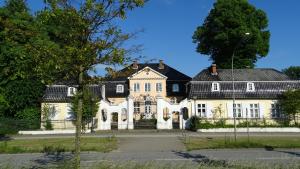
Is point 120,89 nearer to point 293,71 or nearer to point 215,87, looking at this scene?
point 215,87

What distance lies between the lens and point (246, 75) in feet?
182

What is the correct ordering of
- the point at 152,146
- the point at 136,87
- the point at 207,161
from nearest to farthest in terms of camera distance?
the point at 207,161, the point at 152,146, the point at 136,87

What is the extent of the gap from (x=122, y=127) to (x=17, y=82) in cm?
1360

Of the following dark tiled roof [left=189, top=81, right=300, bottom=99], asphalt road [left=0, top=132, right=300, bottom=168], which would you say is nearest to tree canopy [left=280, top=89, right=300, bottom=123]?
dark tiled roof [left=189, top=81, right=300, bottom=99]

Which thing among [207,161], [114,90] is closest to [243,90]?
[114,90]

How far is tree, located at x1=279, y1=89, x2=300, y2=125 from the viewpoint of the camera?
47.6 meters

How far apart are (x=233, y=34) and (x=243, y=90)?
35.9ft

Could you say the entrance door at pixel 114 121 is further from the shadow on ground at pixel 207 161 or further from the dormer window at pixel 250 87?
the shadow on ground at pixel 207 161

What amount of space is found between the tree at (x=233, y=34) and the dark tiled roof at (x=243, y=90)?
879 centimetres

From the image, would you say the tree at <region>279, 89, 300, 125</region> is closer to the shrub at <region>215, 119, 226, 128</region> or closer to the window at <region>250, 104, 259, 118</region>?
the window at <region>250, 104, 259, 118</region>

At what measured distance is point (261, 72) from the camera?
186ft

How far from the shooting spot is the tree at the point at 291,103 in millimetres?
47625

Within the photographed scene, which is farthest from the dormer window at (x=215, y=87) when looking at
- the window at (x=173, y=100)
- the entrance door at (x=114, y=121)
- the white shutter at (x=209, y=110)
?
the entrance door at (x=114, y=121)

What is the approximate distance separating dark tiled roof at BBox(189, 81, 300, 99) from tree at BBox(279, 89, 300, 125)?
9.10 feet
